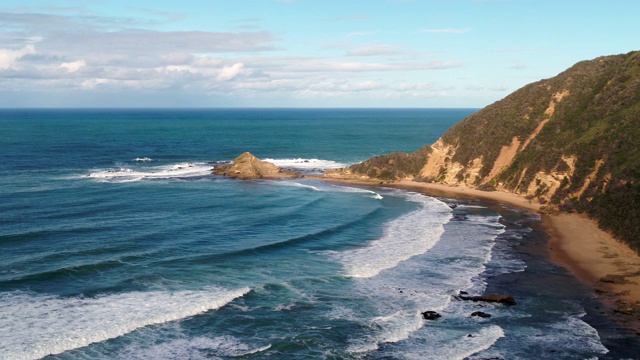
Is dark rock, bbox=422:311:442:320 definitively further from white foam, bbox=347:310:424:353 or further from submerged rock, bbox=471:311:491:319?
submerged rock, bbox=471:311:491:319

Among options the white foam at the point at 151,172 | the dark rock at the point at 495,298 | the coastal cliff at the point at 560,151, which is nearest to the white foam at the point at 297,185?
the coastal cliff at the point at 560,151

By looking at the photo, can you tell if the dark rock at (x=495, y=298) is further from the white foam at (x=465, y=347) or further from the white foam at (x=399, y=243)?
the white foam at (x=399, y=243)

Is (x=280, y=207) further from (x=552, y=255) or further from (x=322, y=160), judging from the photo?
(x=322, y=160)

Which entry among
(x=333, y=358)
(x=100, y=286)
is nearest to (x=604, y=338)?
(x=333, y=358)

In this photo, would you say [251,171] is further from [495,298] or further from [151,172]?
[495,298]

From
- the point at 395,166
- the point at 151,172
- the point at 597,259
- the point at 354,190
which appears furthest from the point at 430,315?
the point at 151,172
